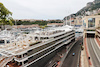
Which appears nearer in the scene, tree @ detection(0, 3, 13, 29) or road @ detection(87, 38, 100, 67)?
road @ detection(87, 38, 100, 67)

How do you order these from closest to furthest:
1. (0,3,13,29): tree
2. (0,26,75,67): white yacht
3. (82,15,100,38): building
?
1. (0,26,75,67): white yacht
2. (0,3,13,29): tree
3. (82,15,100,38): building

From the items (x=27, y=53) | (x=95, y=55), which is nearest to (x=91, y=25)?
(x=95, y=55)

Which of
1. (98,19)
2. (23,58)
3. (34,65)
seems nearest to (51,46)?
(34,65)

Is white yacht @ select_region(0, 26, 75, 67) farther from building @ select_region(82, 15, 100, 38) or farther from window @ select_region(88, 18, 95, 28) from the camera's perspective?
window @ select_region(88, 18, 95, 28)

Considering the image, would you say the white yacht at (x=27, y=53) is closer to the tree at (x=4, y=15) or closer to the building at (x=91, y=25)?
the tree at (x=4, y=15)

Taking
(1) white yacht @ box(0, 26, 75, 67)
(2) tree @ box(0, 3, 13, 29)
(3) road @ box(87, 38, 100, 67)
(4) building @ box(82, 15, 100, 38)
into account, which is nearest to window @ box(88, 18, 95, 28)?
(4) building @ box(82, 15, 100, 38)

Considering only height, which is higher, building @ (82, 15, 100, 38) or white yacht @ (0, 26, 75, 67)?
building @ (82, 15, 100, 38)

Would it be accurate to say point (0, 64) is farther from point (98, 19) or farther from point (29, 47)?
point (98, 19)

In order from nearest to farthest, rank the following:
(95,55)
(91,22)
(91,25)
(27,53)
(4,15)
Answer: (27,53), (95,55), (4,15), (91,22), (91,25)

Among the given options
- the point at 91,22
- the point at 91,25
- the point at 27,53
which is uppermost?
the point at 91,22

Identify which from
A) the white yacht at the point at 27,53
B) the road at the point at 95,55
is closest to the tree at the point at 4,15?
the white yacht at the point at 27,53

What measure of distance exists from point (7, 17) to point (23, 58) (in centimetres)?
2502

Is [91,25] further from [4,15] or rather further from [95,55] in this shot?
[4,15]

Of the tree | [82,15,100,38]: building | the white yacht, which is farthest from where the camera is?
[82,15,100,38]: building
